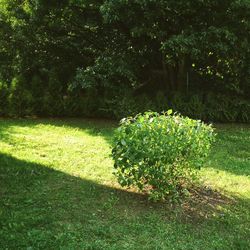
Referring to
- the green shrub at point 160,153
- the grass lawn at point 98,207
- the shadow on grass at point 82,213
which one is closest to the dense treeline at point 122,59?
the grass lawn at point 98,207

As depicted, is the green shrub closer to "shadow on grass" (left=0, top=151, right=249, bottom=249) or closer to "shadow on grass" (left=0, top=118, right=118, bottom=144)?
"shadow on grass" (left=0, top=151, right=249, bottom=249)

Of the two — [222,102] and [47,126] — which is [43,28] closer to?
[47,126]

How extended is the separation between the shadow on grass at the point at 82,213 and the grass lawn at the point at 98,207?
0.01 m

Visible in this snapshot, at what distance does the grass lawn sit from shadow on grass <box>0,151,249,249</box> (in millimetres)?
11

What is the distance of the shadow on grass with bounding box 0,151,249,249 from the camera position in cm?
549

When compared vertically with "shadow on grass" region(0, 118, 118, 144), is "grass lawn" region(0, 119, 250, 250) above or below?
below

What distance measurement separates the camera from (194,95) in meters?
12.7

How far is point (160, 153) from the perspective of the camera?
623 cm

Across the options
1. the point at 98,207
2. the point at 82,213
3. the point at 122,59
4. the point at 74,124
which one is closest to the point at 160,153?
the point at 98,207

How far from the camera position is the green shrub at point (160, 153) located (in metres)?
6.27

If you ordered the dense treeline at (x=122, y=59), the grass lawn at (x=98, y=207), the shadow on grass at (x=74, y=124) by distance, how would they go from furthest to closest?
the dense treeline at (x=122, y=59) < the shadow on grass at (x=74, y=124) < the grass lawn at (x=98, y=207)

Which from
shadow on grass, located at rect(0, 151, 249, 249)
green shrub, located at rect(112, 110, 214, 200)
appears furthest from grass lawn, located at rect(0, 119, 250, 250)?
green shrub, located at rect(112, 110, 214, 200)

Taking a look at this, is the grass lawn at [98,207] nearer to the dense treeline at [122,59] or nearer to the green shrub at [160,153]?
the green shrub at [160,153]

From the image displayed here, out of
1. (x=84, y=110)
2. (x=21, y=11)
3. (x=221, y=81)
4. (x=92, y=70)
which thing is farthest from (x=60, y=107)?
(x=221, y=81)
